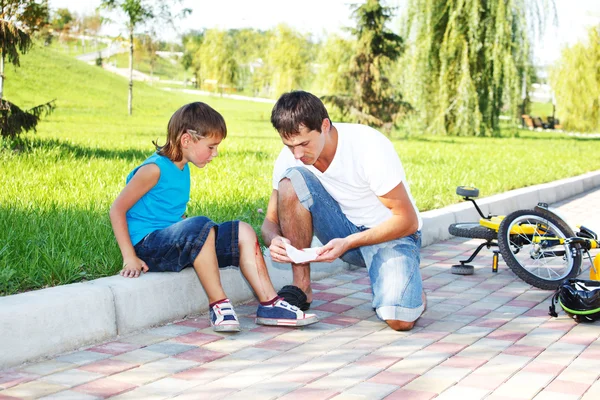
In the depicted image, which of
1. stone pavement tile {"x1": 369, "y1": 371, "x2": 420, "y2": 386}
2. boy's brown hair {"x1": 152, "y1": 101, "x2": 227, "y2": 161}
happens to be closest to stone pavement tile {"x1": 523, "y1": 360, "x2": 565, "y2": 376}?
stone pavement tile {"x1": 369, "y1": 371, "x2": 420, "y2": 386}

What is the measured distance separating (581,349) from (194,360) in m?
1.84

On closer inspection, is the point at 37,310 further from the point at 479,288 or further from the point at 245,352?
the point at 479,288

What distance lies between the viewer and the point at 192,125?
13.7 ft

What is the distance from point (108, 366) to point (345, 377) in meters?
1.02

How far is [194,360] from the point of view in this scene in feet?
11.7

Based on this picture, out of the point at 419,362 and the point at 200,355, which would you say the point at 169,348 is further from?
the point at 419,362

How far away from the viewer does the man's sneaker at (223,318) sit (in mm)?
3984

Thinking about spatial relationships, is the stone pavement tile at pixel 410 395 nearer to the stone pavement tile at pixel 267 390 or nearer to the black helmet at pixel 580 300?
the stone pavement tile at pixel 267 390

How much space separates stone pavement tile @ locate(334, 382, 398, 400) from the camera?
3084mm

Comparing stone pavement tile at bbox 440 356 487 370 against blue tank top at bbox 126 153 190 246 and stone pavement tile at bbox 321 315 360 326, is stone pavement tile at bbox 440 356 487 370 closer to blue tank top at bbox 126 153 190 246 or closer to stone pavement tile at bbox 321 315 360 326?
stone pavement tile at bbox 321 315 360 326

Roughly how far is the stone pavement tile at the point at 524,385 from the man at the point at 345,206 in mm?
819

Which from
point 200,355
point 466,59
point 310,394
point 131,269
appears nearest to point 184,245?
point 131,269

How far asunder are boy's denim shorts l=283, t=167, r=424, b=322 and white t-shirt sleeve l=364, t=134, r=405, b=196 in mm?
338

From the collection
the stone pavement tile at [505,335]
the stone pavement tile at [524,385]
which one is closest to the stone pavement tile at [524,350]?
the stone pavement tile at [505,335]
